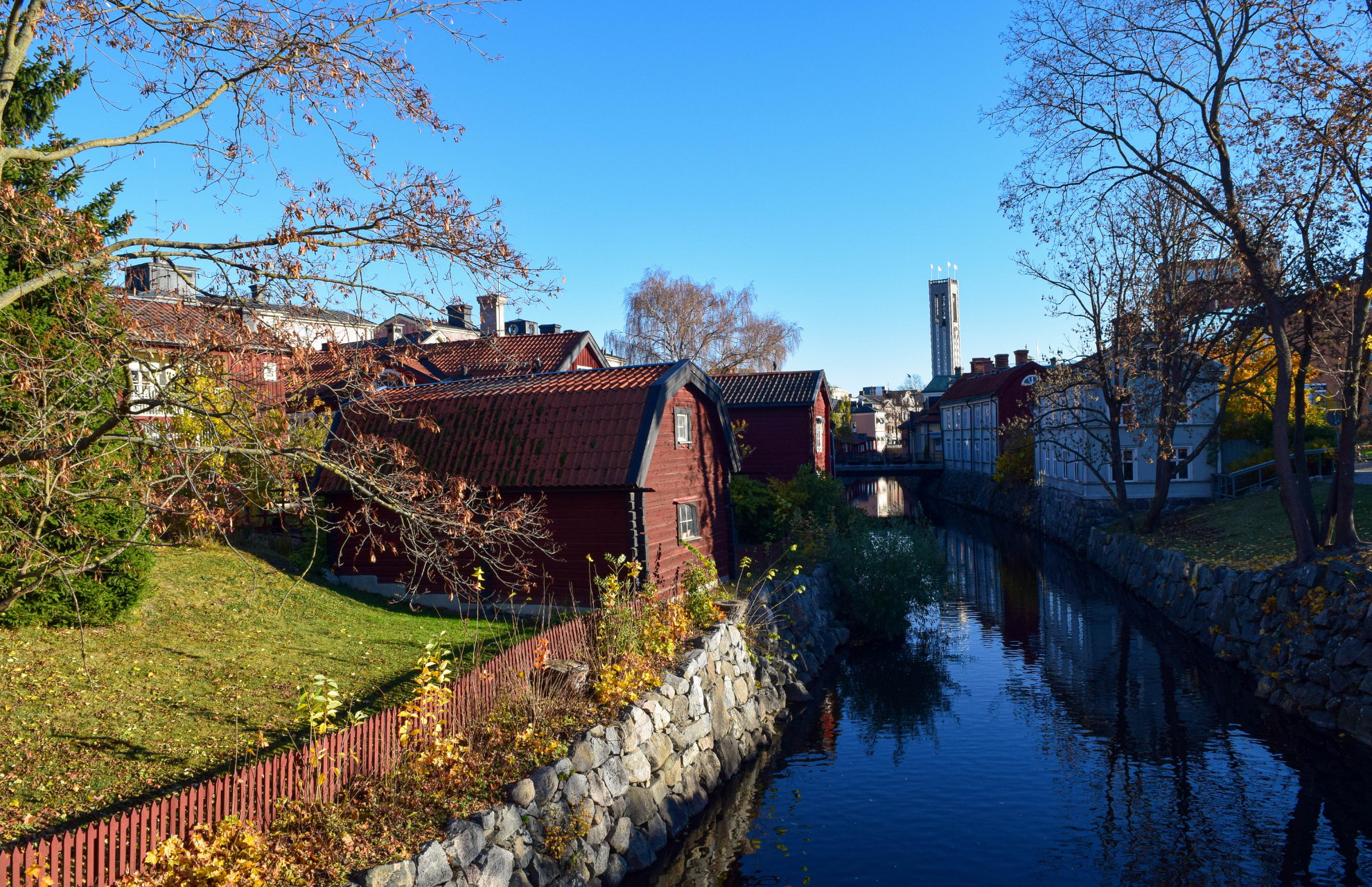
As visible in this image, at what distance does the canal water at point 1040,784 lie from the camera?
1175 cm

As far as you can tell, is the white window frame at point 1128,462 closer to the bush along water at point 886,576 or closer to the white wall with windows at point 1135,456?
the white wall with windows at point 1135,456

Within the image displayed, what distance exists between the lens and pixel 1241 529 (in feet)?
90.7

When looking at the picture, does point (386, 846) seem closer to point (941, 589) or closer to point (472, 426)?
point (472, 426)

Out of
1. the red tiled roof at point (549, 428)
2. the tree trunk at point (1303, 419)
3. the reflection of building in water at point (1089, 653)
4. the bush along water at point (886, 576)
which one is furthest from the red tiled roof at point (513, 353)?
the tree trunk at point (1303, 419)

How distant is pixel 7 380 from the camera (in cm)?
1081

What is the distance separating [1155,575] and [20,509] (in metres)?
28.6

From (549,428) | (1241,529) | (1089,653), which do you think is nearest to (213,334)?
(549,428)

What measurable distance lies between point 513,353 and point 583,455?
Result: 15180 millimetres

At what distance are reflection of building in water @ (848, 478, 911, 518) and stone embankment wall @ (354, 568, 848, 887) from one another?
31590 mm

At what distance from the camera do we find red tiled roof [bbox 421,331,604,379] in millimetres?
32375

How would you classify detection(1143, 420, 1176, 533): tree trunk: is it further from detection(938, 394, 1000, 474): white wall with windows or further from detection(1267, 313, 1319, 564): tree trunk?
detection(938, 394, 1000, 474): white wall with windows

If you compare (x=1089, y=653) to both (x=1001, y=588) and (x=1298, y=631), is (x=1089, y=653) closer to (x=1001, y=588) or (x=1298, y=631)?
(x=1298, y=631)

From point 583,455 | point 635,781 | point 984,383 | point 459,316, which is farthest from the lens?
point 984,383

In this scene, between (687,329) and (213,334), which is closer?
(213,334)
